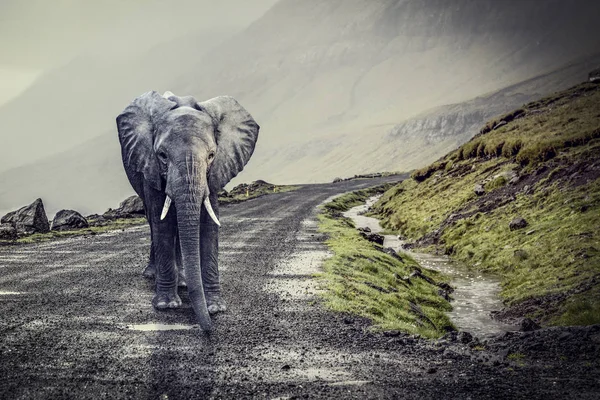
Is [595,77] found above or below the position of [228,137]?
above

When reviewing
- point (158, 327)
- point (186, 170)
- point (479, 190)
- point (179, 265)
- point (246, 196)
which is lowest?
point (158, 327)

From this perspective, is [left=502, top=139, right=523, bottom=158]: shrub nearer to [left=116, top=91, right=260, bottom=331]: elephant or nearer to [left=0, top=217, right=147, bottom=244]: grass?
[left=0, top=217, right=147, bottom=244]: grass

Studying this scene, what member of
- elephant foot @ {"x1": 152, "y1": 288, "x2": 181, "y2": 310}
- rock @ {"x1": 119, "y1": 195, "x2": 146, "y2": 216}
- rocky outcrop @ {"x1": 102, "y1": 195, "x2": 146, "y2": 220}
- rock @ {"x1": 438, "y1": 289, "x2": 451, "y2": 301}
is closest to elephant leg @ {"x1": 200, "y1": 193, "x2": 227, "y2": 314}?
elephant foot @ {"x1": 152, "y1": 288, "x2": 181, "y2": 310}

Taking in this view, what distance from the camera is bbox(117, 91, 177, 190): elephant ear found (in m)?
11.6

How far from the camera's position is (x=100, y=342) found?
392 inches

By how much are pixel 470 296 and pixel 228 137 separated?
37.5 ft

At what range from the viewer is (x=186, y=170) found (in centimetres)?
1076

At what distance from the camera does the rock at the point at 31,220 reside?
28.7 m

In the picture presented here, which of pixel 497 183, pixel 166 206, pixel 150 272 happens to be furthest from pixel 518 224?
pixel 166 206

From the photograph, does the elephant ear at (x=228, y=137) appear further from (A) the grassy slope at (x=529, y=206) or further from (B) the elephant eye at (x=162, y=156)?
(A) the grassy slope at (x=529, y=206)

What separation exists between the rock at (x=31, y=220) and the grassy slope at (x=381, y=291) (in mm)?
15805

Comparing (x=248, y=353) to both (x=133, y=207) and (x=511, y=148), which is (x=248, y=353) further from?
(x=511, y=148)

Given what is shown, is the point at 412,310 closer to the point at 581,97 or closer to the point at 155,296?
the point at 155,296

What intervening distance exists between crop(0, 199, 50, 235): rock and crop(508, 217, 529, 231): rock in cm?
2375
